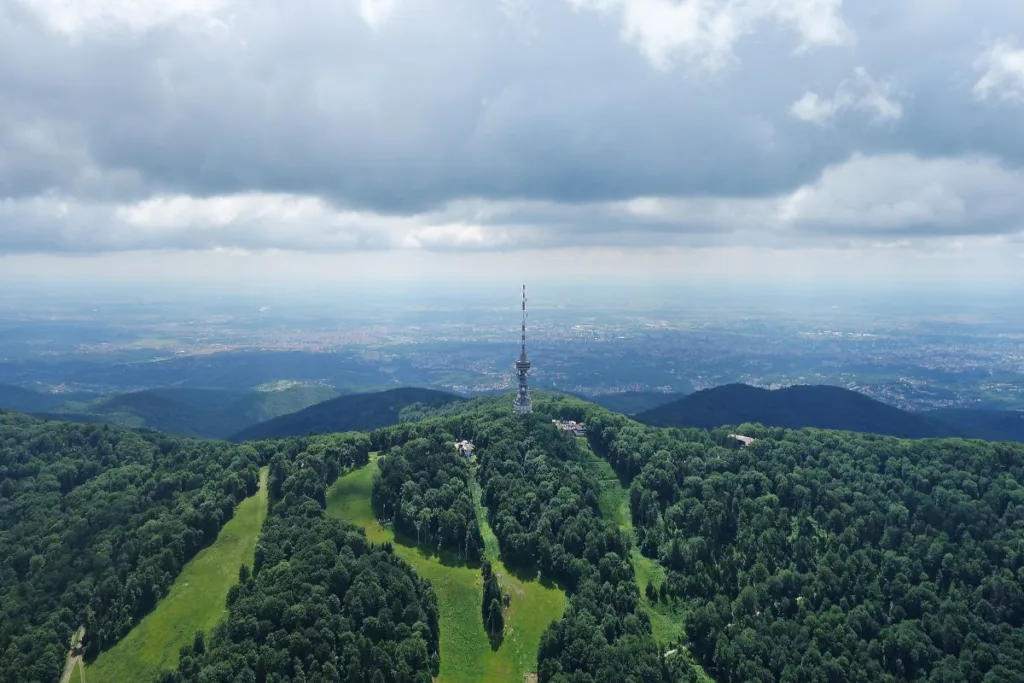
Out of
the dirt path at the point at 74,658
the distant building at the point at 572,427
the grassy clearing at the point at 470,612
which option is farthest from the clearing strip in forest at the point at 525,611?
the dirt path at the point at 74,658

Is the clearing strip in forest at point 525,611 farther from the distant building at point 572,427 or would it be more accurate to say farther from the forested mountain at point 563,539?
the distant building at point 572,427

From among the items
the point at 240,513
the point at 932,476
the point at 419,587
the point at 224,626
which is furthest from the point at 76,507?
the point at 932,476

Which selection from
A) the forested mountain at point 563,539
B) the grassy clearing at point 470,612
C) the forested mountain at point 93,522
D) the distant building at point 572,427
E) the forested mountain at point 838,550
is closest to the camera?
the forested mountain at point 563,539

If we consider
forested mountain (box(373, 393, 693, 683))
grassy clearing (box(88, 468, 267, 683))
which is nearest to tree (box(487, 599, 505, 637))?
forested mountain (box(373, 393, 693, 683))

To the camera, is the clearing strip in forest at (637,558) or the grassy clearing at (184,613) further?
the clearing strip in forest at (637,558)

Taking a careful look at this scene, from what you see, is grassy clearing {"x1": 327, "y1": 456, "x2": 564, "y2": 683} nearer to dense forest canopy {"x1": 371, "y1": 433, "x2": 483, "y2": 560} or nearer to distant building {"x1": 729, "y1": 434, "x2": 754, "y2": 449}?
dense forest canopy {"x1": 371, "y1": 433, "x2": 483, "y2": 560}

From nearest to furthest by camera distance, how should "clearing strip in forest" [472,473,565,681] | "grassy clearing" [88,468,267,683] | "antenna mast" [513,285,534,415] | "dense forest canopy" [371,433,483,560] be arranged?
"grassy clearing" [88,468,267,683], "clearing strip in forest" [472,473,565,681], "dense forest canopy" [371,433,483,560], "antenna mast" [513,285,534,415]
